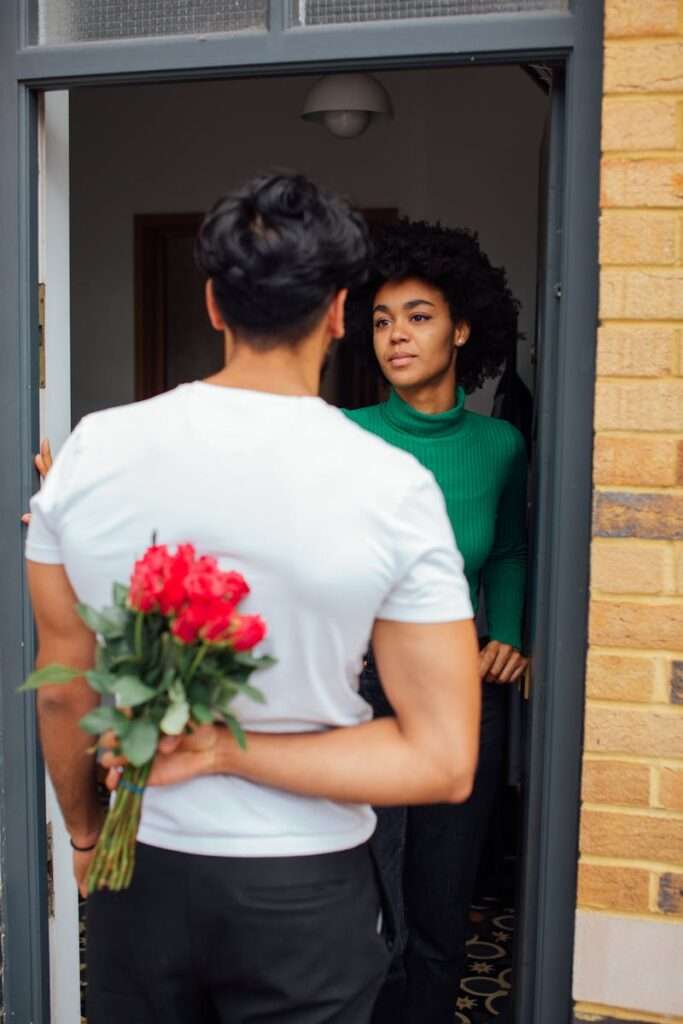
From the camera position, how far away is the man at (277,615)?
4.30ft

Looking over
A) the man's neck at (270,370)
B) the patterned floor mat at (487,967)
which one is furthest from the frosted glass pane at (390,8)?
the patterned floor mat at (487,967)

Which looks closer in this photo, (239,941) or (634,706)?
(239,941)

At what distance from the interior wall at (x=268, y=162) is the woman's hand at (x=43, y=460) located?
2.90 metres

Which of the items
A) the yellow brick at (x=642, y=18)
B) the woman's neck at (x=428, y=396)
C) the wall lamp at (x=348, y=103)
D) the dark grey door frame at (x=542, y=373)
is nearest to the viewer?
the yellow brick at (x=642, y=18)

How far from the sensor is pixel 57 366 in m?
2.50

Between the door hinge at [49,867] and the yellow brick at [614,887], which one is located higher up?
the yellow brick at [614,887]

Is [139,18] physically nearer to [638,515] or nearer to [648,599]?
[638,515]

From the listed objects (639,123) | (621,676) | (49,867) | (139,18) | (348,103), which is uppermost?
(348,103)

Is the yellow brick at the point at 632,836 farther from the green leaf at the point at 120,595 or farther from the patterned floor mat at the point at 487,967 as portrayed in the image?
the green leaf at the point at 120,595

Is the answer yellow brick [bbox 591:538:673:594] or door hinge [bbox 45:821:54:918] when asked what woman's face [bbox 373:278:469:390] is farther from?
door hinge [bbox 45:821:54:918]

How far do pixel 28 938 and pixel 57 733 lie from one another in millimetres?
1162

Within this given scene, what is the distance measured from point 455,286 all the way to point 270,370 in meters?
1.38

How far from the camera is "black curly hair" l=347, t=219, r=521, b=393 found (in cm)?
264

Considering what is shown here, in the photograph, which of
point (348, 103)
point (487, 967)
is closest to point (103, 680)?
point (487, 967)
